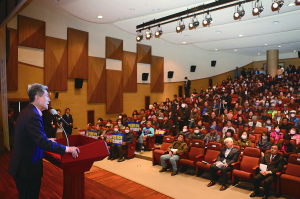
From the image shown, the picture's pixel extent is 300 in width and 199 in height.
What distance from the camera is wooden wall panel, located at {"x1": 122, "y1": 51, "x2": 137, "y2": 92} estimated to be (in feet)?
36.5

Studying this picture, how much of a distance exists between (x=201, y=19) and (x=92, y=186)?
7.83 m

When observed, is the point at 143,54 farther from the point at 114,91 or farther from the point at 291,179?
the point at 291,179

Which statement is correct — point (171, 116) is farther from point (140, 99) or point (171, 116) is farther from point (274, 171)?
point (274, 171)

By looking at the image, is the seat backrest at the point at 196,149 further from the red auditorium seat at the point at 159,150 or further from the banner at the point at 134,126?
the banner at the point at 134,126

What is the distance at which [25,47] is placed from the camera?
7617 millimetres

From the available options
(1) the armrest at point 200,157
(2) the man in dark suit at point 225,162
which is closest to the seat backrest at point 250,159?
(2) the man in dark suit at point 225,162

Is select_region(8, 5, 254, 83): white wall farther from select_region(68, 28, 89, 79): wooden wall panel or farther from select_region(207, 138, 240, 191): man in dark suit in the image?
select_region(207, 138, 240, 191): man in dark suit

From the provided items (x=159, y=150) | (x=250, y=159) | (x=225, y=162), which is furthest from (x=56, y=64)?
(x=250, y=159)

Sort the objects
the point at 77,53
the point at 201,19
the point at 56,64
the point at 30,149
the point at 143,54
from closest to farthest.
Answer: the point at 30,149 < the point at 56,64 < the point at 201,19 < the point at 77,53 < the point at 143,54

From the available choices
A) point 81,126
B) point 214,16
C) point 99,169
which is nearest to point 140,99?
point 81,126

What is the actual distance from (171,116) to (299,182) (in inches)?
201

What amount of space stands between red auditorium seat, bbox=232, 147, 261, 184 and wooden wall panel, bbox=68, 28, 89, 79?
709cm

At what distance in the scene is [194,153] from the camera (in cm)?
529

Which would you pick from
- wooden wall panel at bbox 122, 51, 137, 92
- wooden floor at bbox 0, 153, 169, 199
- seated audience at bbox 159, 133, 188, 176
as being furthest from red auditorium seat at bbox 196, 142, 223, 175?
wooden wall panel at bbox 122, 51, 137, 92
